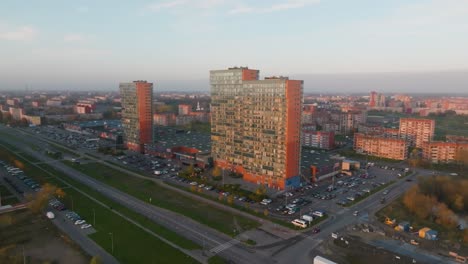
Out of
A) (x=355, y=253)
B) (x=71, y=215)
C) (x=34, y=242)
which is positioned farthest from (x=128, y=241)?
(x=355, y=253)

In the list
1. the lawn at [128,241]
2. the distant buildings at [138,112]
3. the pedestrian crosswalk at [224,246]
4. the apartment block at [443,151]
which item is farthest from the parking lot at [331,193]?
the distant buildings at [138,112]

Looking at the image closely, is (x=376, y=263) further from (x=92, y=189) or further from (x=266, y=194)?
(x=92, y=189)

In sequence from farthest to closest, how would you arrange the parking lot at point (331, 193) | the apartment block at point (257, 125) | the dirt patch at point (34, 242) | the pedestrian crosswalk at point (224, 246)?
the apartment block at point (257, 125) → the parking lot at point (331, 193) → the pedestrian crosswalk at point (224, 246) → the dirt patch at point (34, 242)

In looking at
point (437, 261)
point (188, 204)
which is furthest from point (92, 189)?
point (437, 261)

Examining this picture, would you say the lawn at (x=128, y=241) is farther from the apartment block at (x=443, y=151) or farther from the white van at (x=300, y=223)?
the apartment block at (x=443, y=151)

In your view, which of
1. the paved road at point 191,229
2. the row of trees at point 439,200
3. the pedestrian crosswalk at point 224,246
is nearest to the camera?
the paved road at point 191,229
